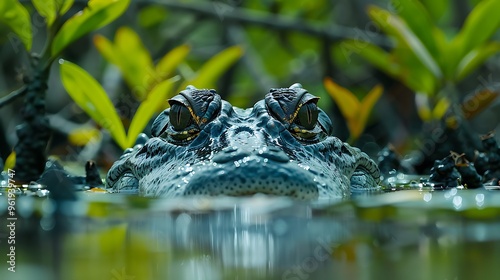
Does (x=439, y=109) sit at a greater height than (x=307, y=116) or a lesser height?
greater

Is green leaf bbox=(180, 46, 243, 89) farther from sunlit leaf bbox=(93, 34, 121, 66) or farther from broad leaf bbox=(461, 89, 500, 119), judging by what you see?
broad leaf bbox=(461, 89, 500, 119)

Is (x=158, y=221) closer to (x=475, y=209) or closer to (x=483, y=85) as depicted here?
(x=475, y=209)

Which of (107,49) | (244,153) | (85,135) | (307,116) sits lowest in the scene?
(244,153)

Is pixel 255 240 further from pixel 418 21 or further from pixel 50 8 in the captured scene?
pixel 418 21

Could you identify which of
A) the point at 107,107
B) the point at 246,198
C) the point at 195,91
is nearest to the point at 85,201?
the point at 246,198

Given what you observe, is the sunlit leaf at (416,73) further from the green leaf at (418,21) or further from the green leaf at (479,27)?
the green leaf at (479,27)

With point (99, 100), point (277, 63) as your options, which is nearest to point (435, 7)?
point (277, 63)
